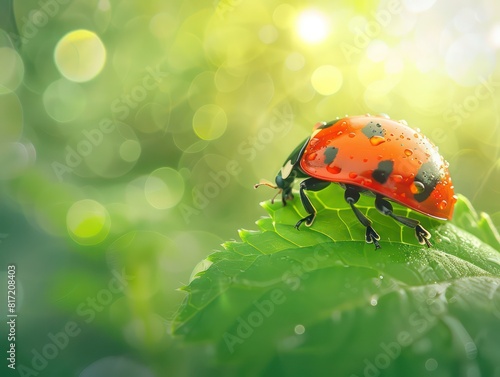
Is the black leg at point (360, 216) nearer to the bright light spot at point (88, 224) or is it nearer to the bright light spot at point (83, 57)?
the bright light spot at point (88, 224)

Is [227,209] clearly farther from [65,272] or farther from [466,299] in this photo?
[466,299]

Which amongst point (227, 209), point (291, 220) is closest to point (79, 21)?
point (227, 209)

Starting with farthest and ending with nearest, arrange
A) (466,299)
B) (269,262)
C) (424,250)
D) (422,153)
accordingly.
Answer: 1. (422,153)
2. (424,250)
3. (269,262)
4. (466,299)

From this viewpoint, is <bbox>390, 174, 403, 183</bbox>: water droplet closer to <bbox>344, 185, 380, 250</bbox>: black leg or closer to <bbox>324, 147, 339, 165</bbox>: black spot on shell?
<bbox>344, 185, 380, 250</bbox>: black leg

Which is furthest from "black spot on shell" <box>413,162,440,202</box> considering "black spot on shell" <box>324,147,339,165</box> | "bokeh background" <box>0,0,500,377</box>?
"bokeh background" <box>0,0,500,377</box>

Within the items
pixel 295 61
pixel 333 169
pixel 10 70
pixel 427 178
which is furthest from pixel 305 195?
pixel 10 70

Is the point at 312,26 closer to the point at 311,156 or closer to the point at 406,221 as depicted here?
the point at 311,156
